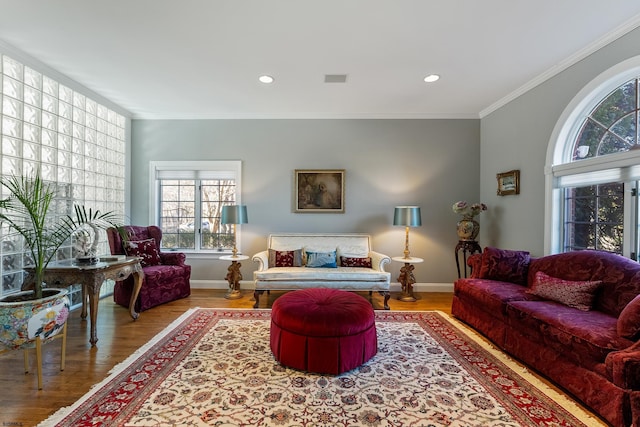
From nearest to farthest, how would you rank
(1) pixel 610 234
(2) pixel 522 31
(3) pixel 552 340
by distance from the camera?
(3) pixel 552 340
(2) pixel 522 31
(1) pixel 610 234

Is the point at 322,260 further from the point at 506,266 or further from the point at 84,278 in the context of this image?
the point at 84,278

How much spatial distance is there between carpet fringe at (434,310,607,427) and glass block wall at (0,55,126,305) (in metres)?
4.85

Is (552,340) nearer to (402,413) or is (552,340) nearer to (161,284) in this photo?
(402,413)

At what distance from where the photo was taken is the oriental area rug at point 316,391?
1.79 m

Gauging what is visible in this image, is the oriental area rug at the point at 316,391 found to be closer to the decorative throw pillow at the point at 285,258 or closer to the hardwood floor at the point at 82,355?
the hardwood floor at the point at 82,355

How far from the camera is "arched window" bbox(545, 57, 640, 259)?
2.64 m

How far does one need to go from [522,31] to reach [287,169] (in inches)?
133

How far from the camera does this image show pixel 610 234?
2.85 m

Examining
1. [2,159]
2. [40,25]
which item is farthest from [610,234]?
[2,159]

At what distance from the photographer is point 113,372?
2295 millimetres

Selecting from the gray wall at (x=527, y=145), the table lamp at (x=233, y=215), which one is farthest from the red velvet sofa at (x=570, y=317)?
the table lamp at (x=233, y=215)

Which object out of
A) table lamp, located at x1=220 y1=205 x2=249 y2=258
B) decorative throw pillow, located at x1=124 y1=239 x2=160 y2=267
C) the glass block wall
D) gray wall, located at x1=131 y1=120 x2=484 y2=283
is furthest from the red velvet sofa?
the glass block wall

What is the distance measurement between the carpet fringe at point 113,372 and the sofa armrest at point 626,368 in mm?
3388

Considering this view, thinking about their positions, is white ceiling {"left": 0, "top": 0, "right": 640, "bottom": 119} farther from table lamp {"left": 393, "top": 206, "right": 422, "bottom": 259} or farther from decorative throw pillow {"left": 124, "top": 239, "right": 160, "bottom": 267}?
decorative throw pillow {"left": 124, "top": 239, "right": 160, "bottom": 267}
